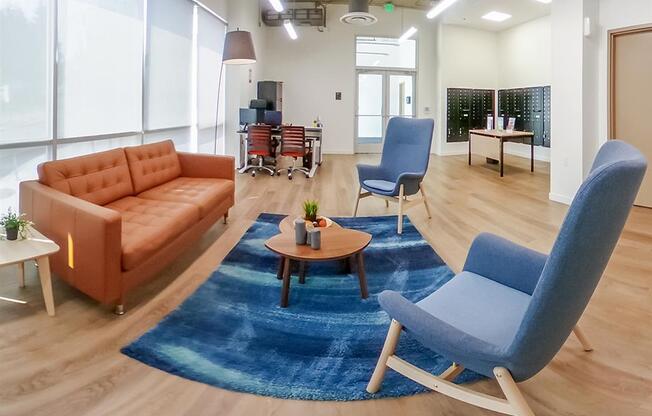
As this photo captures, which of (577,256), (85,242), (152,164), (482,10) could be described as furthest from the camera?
(482,10)

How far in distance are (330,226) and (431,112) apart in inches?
365

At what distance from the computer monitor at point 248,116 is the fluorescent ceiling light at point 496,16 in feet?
19.2

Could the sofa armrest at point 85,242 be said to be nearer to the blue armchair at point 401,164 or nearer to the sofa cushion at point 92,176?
the sofa cushion at point 92,176

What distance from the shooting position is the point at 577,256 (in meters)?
1.24

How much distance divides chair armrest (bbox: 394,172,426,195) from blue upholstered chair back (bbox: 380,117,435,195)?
0.09 meters

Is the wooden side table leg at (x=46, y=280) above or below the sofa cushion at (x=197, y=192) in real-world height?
below

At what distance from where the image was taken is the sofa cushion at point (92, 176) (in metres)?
2.98

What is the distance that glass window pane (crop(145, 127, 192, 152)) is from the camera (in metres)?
5.37

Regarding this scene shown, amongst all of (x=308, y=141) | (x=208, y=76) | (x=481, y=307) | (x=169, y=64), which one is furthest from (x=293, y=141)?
(x=481, y=307)

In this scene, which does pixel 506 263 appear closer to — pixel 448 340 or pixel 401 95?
pixel 448 340

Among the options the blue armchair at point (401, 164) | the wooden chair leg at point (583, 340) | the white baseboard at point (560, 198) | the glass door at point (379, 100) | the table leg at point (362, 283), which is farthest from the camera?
the glass door at point (379, 100)

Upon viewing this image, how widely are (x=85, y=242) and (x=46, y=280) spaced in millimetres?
335

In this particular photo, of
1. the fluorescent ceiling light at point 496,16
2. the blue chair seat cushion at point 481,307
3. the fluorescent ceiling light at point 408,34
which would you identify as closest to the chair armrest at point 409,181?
the blue chair seat cushion at point 481,307

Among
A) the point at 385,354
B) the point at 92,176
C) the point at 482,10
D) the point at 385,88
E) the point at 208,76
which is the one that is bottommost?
the point at 385,354
